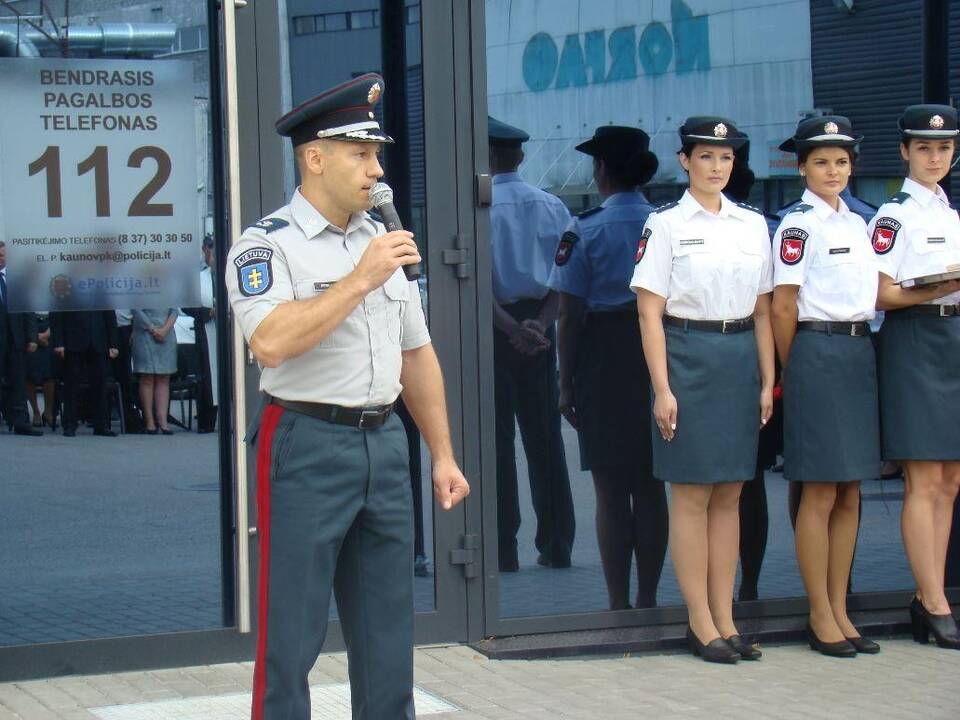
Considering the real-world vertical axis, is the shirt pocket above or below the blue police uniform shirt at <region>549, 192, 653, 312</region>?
below

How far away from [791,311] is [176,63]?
2.34m

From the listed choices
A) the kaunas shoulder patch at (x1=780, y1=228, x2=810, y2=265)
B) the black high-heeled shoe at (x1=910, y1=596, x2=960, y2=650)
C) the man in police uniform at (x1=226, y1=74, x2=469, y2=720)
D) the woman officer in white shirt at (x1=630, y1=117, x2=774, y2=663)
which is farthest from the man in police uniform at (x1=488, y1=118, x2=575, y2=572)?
the man in police uniform at (x1=226, y1=74, x2=469, y2=720)

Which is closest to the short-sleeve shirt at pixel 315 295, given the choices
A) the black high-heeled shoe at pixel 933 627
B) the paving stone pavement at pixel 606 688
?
the paving stone pavement at pixel 606 688

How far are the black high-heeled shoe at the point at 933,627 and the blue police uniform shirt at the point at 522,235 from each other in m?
1.90

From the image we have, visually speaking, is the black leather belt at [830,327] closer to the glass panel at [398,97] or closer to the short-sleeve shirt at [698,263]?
the short-sleeve shirt at [698,263]

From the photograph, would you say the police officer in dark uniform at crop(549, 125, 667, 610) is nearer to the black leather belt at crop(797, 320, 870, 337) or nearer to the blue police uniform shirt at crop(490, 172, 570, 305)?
the blue police uniform shirt at crop(490, 172, 570, 305)

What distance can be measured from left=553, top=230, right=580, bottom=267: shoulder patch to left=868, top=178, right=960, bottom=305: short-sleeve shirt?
1116mm

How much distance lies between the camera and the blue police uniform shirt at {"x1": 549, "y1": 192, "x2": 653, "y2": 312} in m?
6.03

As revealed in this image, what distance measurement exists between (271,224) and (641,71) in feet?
8.04

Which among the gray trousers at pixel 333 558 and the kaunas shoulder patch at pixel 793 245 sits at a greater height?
the kaunas shoulder patch at pixel 793 245

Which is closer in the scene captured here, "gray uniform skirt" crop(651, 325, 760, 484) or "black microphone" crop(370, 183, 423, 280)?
"black microphone" crop(370, 183, 423, 280)

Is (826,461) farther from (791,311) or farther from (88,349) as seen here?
(88,349)

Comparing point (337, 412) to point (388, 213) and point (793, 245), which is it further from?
point (793, 245)

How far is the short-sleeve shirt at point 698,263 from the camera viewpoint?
569 cm
